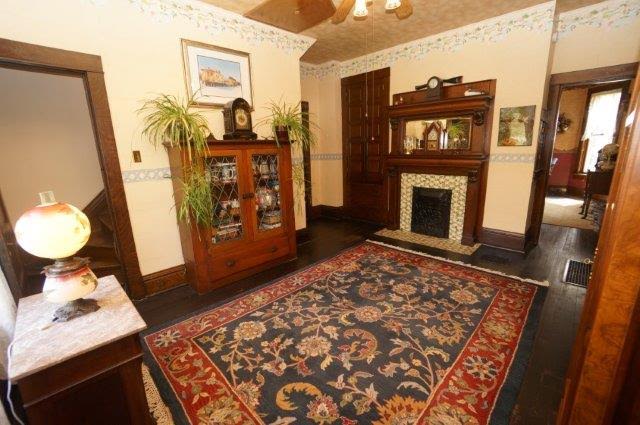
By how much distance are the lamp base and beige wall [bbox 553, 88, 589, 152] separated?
8.49 metres

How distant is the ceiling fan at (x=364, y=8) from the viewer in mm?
1803

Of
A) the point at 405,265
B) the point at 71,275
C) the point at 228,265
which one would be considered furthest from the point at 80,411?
the point at 405,265

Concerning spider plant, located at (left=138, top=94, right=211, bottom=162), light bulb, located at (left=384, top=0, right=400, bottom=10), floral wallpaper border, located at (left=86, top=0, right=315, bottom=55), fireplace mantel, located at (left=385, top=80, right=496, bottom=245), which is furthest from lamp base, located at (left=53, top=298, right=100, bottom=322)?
fireplace mantel, located at (left=385, top=80, right=496, bottom=245)

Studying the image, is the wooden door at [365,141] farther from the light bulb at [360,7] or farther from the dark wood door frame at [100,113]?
the dark wood door frame at [100,113]

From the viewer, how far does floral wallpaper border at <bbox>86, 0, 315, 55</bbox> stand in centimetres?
250

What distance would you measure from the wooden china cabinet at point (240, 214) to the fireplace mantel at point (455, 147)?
1880 mm

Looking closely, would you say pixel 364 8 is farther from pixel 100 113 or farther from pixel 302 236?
pixel 302 236

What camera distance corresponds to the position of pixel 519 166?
10.9 ft

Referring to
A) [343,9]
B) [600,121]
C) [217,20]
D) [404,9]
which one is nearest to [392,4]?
[404,9]

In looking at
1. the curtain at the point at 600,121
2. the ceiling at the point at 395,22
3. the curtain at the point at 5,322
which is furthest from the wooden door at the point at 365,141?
the curtain at the point at 600,121

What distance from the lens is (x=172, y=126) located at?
237 cm

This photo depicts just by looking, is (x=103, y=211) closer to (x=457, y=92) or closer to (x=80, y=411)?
(x=80, y=411)

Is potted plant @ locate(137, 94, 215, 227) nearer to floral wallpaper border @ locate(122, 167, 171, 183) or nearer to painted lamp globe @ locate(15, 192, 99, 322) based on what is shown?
floral wallpaper border @ locate(122, 167, 171, 183)

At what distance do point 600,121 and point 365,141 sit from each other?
5.72m
